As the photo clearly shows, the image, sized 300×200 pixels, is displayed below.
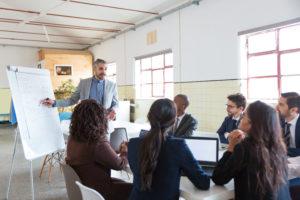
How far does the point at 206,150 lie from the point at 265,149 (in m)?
0.59

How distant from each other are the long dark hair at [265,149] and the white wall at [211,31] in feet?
10.3

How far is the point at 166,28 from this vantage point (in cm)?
666

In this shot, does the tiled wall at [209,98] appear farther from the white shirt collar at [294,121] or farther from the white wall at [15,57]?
the white wall at [15,57]

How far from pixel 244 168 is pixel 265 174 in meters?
0.10

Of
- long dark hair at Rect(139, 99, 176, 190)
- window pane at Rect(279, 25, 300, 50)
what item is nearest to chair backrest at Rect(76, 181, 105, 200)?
long dark hair at Rect(139, 99, 176, 190)

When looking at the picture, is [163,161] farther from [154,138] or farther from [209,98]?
[209,98]

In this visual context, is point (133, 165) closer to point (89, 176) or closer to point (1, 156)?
point (89, 176)

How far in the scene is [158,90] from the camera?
7453mm

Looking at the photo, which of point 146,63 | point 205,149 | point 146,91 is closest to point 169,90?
point 146,91

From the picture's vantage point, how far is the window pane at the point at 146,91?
25.6ft

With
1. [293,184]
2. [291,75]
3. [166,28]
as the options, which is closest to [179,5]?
[166,28]

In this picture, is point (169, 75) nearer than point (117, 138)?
No

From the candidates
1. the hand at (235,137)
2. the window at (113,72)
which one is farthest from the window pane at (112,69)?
the hand at (235,137)

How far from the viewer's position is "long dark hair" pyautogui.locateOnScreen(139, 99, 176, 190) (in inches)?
60.8
